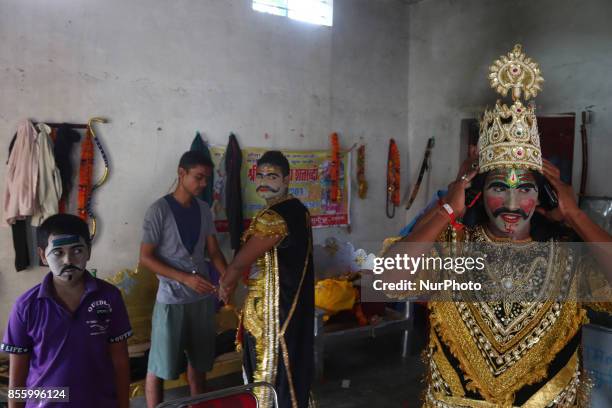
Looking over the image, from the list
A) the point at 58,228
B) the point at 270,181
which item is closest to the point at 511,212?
the point at 270,181

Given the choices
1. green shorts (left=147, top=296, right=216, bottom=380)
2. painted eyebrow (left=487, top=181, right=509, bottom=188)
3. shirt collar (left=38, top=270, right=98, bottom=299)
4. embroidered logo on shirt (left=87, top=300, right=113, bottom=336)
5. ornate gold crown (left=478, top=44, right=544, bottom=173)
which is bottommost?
green shorts (left=147, top=296, right=216, bottom=380)

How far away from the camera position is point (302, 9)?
5.52 m

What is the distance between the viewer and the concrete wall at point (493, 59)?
4539 mm

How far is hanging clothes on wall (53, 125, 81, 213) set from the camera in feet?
13.1

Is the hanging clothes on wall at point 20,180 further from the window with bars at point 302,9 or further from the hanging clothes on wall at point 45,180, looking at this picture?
the window with bars at point 302,9

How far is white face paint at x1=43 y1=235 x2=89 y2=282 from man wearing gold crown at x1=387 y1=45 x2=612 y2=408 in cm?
120

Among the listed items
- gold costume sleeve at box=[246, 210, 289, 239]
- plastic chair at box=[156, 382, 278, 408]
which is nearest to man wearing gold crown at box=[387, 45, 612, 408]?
plastic chair at box=[156, 382, 278, 408]

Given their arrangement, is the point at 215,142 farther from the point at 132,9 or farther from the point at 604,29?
the point at 604,29

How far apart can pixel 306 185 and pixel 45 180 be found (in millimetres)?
2578

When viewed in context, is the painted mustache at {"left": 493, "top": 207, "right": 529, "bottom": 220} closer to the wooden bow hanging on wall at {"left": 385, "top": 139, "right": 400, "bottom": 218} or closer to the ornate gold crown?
the ornate gold crown

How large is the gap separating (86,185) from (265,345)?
244 cm

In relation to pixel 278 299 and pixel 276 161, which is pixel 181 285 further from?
pixel 276 161

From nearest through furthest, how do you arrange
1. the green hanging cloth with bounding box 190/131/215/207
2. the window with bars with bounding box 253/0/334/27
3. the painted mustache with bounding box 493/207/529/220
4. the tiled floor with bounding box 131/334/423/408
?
the painted mustache with bounding box 493/207/529/220
the tiled floor with bounding box 131/334/423/408
the green hanging cloth with bounding box 190/131/215/207
the window with bars with bounding box 253/0/334/27

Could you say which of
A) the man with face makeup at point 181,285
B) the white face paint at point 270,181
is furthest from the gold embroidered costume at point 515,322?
the man with face makeup at point 181,285
